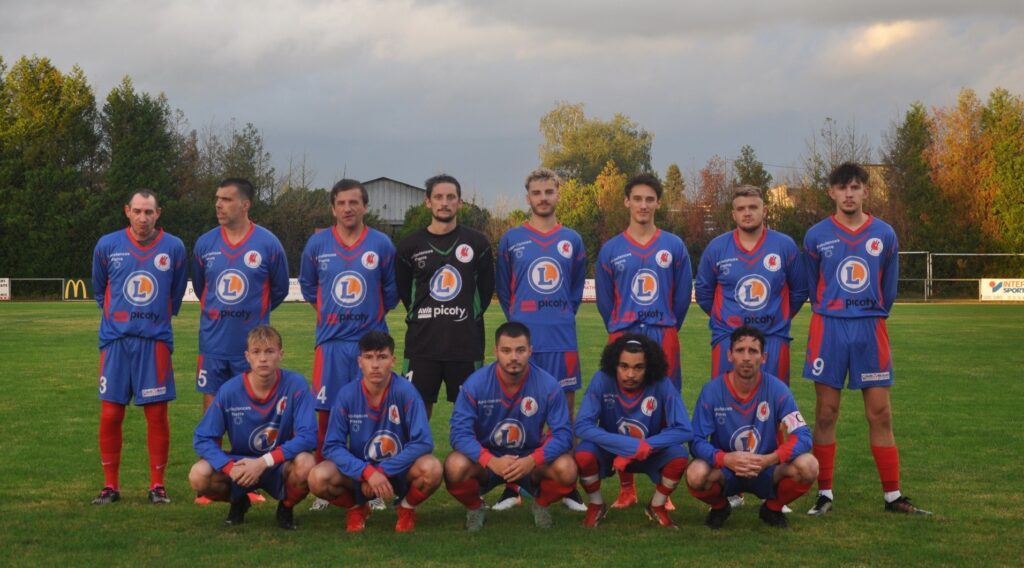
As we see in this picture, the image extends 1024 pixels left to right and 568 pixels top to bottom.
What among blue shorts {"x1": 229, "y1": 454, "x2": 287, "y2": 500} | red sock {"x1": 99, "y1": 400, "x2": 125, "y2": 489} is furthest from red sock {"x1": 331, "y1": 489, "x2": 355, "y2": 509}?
red sock {"x1": 99, "y1": 400, "x2": 125, "y2": 489}

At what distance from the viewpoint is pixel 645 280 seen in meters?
6.45

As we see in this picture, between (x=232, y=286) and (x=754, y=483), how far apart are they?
3.47 m

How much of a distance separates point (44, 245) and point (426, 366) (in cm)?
4163

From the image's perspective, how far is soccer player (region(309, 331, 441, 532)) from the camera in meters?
5.46

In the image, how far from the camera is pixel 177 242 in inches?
264

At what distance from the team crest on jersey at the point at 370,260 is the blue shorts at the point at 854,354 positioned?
2.78 metres

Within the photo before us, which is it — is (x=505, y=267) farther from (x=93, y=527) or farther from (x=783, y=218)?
(x=783, y=218)

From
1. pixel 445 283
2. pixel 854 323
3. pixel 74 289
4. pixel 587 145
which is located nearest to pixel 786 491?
pixel 854 323

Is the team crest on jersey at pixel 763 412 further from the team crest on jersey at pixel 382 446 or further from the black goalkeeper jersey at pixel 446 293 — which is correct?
the team crest on jersey at pixel 382 446

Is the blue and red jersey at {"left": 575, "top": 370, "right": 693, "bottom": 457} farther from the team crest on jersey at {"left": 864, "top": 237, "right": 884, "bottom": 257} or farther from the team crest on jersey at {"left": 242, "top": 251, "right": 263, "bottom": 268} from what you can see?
the team crest on jersey at {"left": 242, "top": 251, "right": 263, "bottom": 268}

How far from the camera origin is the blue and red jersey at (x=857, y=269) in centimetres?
622

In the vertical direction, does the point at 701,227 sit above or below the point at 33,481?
above

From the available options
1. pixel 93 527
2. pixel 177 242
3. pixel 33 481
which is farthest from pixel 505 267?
pixel 33 481

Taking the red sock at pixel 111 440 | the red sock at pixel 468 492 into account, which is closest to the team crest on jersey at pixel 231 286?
the red sock at pixel 111 440
